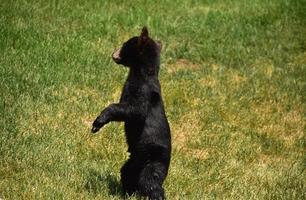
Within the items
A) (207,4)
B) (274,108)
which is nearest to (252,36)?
(207,4)

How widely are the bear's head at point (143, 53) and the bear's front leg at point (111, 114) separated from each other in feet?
1.96

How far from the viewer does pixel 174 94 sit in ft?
39.0

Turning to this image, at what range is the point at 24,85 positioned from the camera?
10609mm

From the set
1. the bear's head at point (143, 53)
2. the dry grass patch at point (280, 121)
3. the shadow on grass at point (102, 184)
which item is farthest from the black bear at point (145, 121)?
the dry grass patch at point (280, 121)

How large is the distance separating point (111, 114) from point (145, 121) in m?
0.47

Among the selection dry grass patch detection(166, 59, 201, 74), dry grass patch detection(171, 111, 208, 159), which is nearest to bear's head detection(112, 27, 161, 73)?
dry grass patch detection(171, 111, 208, 159)

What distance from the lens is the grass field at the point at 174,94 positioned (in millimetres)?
8047

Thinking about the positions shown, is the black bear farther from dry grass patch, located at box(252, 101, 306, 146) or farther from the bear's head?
dry grass patch, located at box(252, 101, 306, 146)

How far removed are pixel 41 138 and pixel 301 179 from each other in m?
3.91

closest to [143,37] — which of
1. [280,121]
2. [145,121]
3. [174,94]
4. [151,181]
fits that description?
[145,121]

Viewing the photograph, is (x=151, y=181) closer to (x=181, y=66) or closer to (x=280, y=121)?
(x=280, y=121)

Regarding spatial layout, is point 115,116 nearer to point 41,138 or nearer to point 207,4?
point 41,138

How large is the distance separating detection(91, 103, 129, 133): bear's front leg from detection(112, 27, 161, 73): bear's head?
23.5 inches

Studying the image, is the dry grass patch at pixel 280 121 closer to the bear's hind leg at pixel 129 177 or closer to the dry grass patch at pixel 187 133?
the dry grass patch at pixel 187 133
